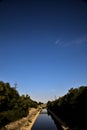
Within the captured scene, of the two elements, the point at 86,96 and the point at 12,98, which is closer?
the point at 86,96

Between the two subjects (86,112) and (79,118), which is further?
(79,118)

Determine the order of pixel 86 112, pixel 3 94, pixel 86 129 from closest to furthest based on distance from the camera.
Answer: pixel 86 129, pixel 86 112, pixel 3 94

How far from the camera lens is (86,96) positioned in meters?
41.5

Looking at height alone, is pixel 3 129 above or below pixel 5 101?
below

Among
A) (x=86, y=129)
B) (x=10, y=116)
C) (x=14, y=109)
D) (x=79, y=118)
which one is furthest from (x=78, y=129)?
(x=14, y=109)

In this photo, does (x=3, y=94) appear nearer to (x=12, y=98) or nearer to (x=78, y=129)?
(x=12, y=98)

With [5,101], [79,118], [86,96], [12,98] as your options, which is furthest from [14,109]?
[86,96]

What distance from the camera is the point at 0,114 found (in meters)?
45.1

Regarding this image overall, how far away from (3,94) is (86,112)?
703 inches

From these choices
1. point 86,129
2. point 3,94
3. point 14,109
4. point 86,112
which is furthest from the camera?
point 14,109

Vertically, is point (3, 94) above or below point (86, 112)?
above

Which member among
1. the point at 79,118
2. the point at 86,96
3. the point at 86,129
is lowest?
the point at 86,129

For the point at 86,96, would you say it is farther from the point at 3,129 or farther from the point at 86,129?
the point at 3,129

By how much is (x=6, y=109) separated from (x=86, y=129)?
21.8 meters
